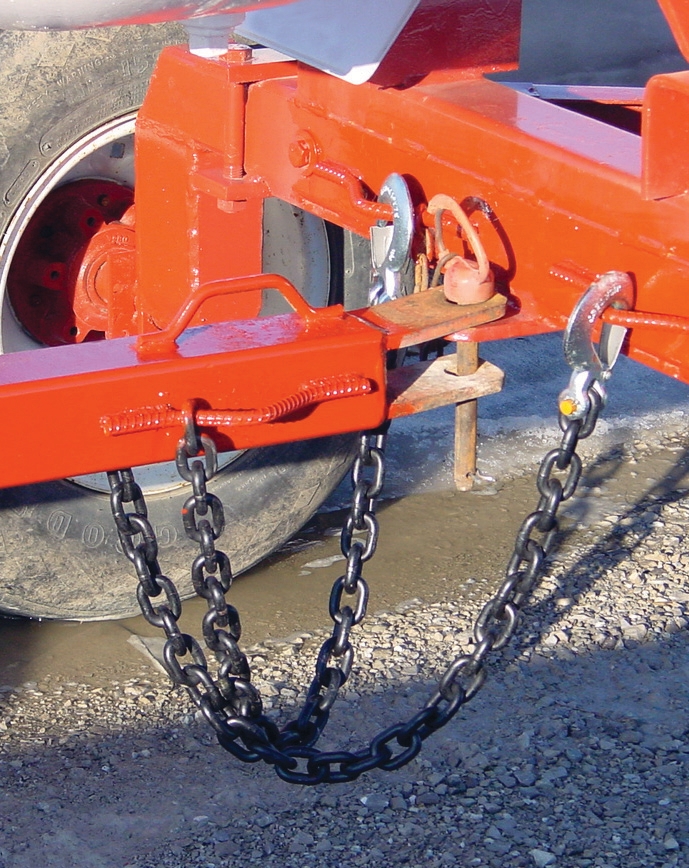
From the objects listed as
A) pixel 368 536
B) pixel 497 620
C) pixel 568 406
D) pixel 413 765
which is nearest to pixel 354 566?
pixel 368 536

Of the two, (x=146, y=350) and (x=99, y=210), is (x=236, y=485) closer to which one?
(x=99, y=210)

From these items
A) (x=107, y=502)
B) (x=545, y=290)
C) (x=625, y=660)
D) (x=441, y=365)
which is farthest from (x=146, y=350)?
(x=625, y=660)

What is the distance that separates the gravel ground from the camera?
89.0 inches

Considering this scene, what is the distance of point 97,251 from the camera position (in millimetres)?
2898

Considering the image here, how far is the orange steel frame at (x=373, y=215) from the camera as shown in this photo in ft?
5.79

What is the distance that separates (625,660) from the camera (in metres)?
2.85

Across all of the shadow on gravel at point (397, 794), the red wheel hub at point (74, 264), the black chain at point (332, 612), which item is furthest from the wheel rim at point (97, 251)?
the black chain at point (332, 612)

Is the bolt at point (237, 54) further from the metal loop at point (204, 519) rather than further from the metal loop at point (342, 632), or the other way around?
the metal loop at point (342, 632)

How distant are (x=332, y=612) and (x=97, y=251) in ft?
4.18

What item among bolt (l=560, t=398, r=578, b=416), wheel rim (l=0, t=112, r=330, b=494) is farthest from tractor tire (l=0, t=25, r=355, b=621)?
bolt (l=560, t=398, r=578, b=416)

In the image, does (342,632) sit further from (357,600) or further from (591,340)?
(591,340)

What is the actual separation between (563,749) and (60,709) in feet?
3.56

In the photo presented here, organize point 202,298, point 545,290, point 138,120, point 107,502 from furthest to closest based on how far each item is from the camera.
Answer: point 107,502
point 138,120
point 545,290
point 202,298

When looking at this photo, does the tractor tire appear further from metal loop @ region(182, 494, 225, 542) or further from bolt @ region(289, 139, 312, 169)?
metal loop @ region(182, 494, 225, 542)
